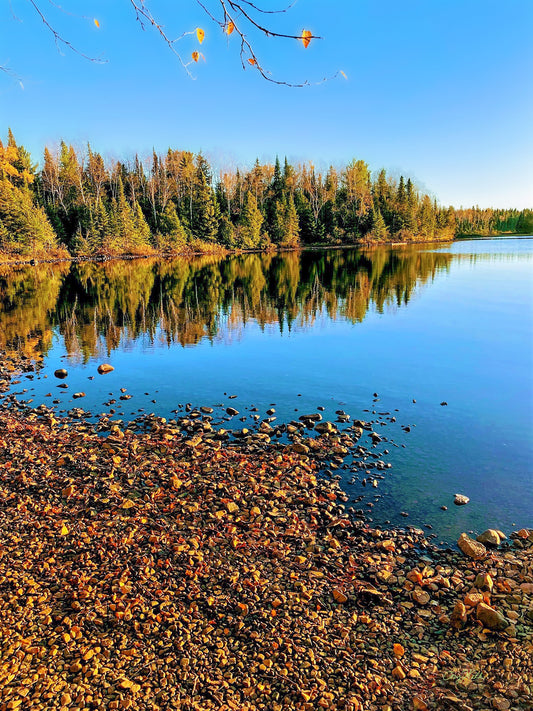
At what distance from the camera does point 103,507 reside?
7.89 metres

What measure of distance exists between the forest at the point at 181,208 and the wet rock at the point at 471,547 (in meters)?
69.1

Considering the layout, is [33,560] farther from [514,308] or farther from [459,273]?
[459,273]

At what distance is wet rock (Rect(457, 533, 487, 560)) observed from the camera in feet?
22.6

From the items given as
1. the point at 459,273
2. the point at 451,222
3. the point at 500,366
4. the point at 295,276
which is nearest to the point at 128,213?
the point at 295,276

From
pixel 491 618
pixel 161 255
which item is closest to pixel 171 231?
pixel 161 255

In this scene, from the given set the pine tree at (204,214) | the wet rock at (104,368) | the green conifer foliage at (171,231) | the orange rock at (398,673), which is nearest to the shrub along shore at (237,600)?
the orange rock at (398,673)

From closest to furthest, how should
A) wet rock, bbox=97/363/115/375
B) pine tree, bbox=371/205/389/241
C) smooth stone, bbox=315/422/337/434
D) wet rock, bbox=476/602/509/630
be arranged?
wet rock, bbox=476/602/509/630 < smooth stone, bbox=315/422/337/434 < wet rock, bbox=97/363/115/375 < pine tree, bbox=371/205/389/241

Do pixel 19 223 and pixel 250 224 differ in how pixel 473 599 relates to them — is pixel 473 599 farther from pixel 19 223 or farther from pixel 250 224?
pixel 250 224

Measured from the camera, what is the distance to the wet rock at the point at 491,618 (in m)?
5.50

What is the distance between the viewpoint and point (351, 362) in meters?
18.2

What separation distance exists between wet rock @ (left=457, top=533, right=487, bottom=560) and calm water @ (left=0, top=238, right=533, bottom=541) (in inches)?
17.0

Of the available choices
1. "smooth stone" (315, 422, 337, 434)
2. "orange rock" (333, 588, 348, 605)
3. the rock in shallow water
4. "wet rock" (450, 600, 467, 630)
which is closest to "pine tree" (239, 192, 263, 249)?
"smooth stone" (315, 422, 337, 434)

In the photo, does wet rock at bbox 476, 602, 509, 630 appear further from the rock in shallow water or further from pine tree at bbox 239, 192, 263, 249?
pine tree at bbox 239, 192, 263, 249

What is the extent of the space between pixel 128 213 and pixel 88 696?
82.2 metres
